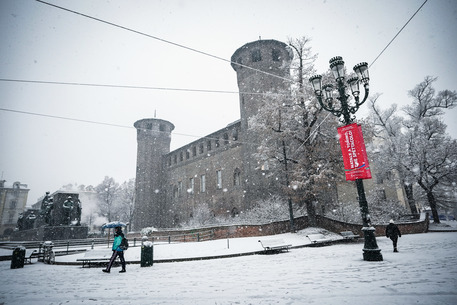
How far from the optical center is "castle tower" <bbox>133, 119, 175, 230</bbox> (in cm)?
3628

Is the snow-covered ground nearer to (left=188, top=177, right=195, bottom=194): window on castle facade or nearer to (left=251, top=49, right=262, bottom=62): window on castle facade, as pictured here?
(left=251, top=49, right=262, bottom=62): window on castle facade

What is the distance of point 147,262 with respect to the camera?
8.22 metres

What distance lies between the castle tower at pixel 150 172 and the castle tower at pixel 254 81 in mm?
15960

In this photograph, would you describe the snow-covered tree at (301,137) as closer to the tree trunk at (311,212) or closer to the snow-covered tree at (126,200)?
the tree trunk at (311,212)

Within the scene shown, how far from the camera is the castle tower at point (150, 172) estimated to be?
3628cm

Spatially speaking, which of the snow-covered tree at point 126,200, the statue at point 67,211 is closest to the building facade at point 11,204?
the snow-covered tree at point 126,200

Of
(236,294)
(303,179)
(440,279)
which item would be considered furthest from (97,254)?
(303,179)

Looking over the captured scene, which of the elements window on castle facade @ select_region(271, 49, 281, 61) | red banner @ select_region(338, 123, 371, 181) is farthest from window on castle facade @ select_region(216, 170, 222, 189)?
red banner @ select_region(338, 123, 371, 181)

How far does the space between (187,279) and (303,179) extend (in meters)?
10.6

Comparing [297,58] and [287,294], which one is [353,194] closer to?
[297,58]

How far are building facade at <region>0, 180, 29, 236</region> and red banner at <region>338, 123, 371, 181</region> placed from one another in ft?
231

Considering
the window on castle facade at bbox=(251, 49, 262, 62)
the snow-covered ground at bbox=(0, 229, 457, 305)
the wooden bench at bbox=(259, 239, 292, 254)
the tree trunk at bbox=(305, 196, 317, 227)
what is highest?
the window on castle facade at bbox=(251, 49, 262, 62)

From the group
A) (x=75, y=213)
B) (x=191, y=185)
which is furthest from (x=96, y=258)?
(x=191, y=185)

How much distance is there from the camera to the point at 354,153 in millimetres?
7359
